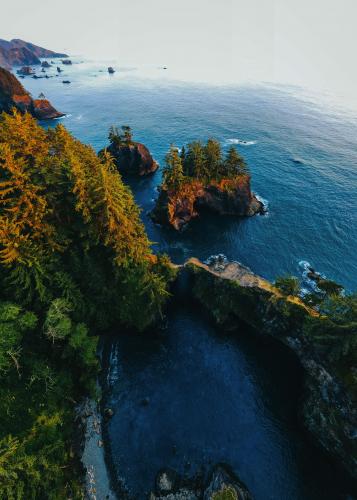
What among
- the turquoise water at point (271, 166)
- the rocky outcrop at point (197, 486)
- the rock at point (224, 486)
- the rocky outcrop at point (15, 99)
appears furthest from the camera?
the rocky outcrop at point (15, 99)

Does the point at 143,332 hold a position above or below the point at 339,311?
below

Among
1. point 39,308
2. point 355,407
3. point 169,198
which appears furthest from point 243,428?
point 169,198

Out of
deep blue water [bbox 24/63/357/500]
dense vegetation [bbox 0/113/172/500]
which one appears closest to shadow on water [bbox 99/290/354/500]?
deep blue water [bbox 24/63/357/500]

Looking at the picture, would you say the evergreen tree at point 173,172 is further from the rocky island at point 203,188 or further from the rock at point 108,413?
the rock at point 108,413

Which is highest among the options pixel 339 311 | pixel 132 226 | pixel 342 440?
pixel 132 226

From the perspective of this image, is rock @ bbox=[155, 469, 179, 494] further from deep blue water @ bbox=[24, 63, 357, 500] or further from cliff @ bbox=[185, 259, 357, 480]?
cliff @ bbox=[185, 259, 357, 480]

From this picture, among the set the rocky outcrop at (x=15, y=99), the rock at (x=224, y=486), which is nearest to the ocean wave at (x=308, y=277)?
the rock at (x=224, y=486)

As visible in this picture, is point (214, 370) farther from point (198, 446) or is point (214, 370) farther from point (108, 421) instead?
point (108, 421)
